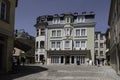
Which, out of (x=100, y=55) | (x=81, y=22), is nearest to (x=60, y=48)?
(x=81, y=22)

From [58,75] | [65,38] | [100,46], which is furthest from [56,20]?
[58,75]

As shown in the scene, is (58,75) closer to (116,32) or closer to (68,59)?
(116,32)

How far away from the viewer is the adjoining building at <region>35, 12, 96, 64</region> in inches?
2132

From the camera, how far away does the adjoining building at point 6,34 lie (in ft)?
65.2

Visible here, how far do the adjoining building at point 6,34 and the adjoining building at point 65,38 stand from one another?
32311 millimetres

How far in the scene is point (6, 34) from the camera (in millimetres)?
20016

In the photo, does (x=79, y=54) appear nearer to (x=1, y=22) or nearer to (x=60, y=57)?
(x=60, y=57)

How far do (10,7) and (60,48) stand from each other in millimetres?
35241

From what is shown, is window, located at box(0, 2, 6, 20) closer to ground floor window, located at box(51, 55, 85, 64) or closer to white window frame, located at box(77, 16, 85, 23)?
ground floor window, located at box(51, 55, 85, 64)

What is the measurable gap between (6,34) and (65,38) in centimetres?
3628

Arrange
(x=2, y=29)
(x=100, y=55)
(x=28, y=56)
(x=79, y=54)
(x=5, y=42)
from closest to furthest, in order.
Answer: (x=2, y=29) < (x=5, y=42) < (x=79, y=54) < (x=28, y=56) < (x=100, y=55)

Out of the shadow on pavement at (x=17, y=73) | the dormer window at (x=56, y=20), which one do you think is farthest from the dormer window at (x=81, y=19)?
the shadow on pavement at (x=17, y=73)

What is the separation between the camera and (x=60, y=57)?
55.2 meters

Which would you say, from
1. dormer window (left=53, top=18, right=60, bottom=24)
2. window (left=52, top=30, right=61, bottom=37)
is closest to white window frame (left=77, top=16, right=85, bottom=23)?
dormer window (left=53, top=18, right=60, bottom=24)
